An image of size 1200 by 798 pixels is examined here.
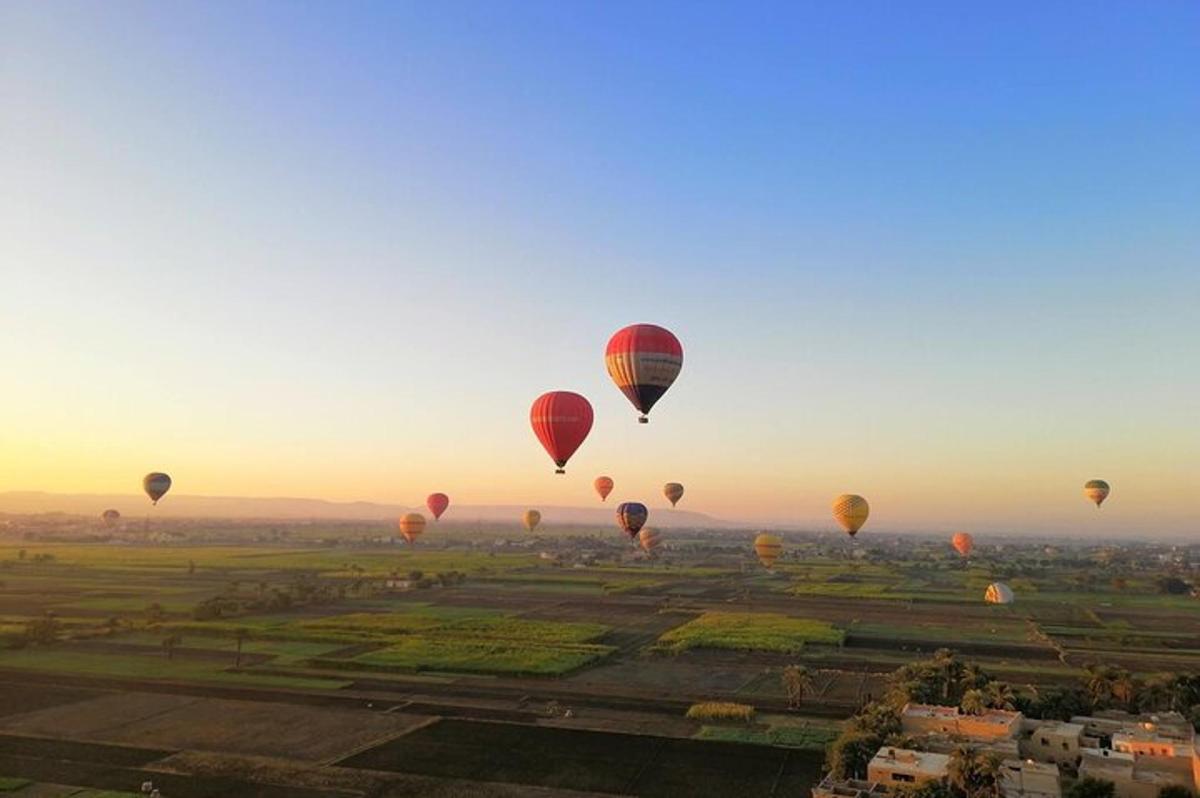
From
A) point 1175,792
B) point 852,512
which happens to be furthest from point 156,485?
point 1175,792

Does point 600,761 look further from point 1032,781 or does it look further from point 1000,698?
point 1000,698

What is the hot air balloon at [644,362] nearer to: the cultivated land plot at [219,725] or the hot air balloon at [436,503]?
the cultivated land plot at [219,725]

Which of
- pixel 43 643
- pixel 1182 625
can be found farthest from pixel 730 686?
pixel 1182 625

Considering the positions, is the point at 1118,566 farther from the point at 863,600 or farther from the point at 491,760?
the point at 491,760

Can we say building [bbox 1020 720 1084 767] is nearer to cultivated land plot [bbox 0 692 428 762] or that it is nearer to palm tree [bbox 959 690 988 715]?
palm tree [bbox 959 690 988 715]

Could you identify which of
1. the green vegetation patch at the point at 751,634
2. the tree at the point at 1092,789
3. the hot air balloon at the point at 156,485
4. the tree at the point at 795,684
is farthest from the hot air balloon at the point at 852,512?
the hot air balloon at the point at 156,485

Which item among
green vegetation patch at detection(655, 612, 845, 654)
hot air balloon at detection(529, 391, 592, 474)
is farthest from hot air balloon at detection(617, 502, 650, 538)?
hot air balloon at detection(529, 391, 592, 474)
